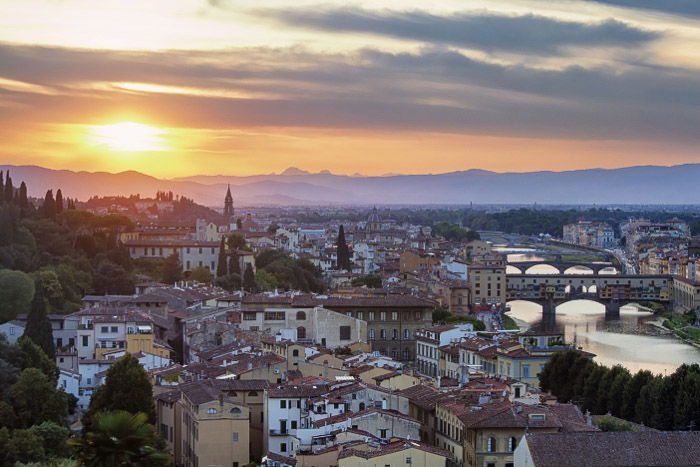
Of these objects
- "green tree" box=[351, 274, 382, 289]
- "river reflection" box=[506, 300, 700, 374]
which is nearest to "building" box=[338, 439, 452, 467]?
"river reflection" box=[506, 300, 700, 374]

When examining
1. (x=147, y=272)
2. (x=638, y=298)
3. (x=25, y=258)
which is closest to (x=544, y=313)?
(x=638, y=298)

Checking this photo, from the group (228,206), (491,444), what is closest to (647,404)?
(491,444)

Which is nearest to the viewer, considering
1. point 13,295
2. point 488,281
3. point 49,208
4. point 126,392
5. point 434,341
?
point 126,392

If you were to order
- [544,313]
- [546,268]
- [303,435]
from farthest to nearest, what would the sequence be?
[546,268] < [544,313] < [303,435]

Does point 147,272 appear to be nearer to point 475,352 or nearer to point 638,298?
point 475,352

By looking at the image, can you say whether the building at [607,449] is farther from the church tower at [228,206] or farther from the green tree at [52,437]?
the church tower at [228,206]

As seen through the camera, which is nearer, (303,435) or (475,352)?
(303,435)

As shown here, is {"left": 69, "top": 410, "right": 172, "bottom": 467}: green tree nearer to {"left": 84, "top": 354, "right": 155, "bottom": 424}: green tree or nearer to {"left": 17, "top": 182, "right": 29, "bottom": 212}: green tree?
{"left": 84, "top": 354, "right": 155, "bottom": 424}: green tree

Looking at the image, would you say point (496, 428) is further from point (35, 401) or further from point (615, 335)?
point (615, 335)
